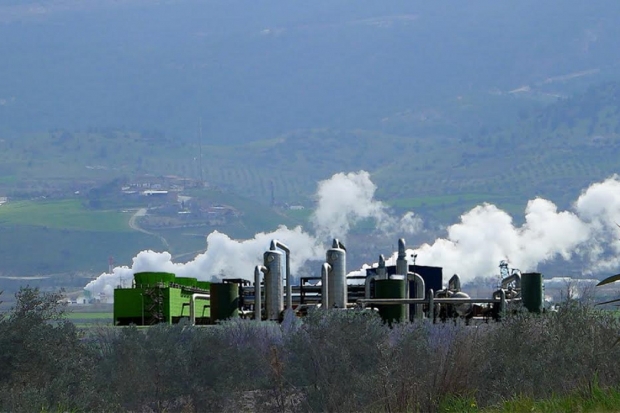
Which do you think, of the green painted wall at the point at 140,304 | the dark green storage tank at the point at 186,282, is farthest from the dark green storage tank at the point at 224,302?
the dark green storage tank at the point at 186,282

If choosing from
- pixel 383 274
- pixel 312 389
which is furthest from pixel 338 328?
pixel 383 274

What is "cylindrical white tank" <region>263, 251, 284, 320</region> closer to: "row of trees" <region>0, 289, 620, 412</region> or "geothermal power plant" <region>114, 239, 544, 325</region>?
"geothermal power plant" <region>114, 239, 544, 325</region>

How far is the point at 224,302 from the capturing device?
2069 inches

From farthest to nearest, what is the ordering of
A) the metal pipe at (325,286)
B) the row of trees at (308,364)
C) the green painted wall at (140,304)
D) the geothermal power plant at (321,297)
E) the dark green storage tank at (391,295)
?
the green painted wall at (140,304) < the metal pipe at (325,286) < the geothermal power plant at (321,297) < the dark green storage tank at (391,295) < the row of trees at (308,364)

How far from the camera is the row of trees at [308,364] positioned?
2706cm

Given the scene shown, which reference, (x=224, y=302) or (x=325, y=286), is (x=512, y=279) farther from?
(x=224, y=302)

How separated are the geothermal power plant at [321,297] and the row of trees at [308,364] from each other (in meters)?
7.43

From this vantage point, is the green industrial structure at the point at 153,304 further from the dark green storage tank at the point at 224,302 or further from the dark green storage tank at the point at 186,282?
the dark green storage tank at the point at 224,302

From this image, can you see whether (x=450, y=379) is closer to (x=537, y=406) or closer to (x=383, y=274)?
(x=537, y=406)

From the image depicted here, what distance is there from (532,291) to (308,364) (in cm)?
1712

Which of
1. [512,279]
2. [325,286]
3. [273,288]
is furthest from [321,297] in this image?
[512,279]

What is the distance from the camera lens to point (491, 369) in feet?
101

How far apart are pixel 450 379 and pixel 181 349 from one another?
9.40m

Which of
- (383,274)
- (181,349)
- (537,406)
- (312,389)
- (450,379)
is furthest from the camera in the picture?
(383,274)
